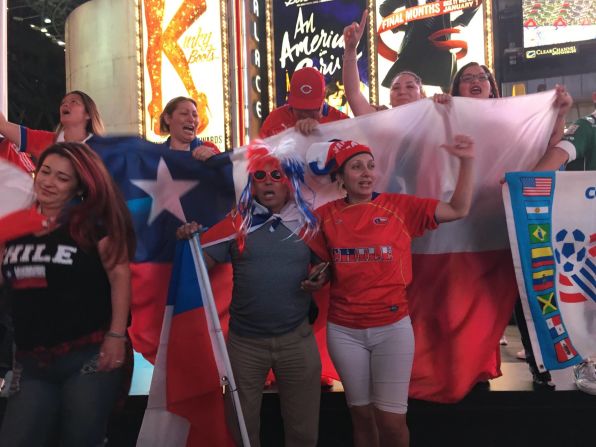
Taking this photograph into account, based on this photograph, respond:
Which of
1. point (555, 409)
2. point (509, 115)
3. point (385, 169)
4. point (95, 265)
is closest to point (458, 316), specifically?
point (555, 409)

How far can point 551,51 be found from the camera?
1344 centimetres

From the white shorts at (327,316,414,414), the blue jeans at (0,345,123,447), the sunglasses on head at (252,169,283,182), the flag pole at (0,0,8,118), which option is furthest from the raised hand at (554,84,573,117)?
the flag pole at (0,0,8,118)

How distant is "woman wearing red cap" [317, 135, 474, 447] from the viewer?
2.59 m

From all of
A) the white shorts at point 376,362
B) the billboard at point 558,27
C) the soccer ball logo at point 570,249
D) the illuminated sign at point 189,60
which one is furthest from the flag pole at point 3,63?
the billboard at point 558,27

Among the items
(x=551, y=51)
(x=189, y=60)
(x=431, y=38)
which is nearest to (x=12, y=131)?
(x=189, y=60)

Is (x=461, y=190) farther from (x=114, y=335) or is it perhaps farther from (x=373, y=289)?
(x=114, y=335)

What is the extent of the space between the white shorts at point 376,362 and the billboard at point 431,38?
358 inches

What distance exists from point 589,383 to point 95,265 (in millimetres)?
2701

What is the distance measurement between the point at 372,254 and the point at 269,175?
1.97 ft

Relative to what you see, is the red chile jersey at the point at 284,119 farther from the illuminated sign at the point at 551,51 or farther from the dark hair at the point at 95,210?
the illuminated sign at the point at 551,51

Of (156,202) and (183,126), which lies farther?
(183,126)

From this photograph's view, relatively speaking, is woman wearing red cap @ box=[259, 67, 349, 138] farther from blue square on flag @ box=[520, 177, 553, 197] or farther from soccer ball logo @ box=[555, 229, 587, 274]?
soccer ball logo @ box=[555, 229, 587, 274]

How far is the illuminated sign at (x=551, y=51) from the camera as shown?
13.1 m

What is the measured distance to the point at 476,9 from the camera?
1048cm
